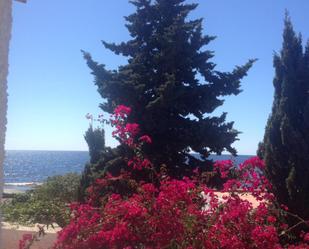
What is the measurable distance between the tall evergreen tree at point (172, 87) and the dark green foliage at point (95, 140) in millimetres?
1722

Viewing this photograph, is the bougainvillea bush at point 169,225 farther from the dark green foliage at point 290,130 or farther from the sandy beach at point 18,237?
the dark green foliage at point 290,130

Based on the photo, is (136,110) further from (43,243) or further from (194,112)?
(43,243)

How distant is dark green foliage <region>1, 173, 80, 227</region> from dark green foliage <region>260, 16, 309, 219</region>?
4228 mm

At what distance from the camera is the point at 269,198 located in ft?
17.7

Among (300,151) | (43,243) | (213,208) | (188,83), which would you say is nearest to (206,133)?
(188,83)

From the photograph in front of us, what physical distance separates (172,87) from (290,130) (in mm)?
3920

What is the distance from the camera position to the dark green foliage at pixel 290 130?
7.77 m

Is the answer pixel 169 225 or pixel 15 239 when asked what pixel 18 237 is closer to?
pixel 15 239

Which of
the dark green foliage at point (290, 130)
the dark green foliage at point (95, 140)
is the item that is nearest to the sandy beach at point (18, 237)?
the dark green foliage at point (290, 130)

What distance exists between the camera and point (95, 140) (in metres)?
13.8

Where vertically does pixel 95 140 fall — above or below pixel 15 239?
above

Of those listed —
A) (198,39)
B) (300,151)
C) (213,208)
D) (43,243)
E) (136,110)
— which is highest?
(198,39)

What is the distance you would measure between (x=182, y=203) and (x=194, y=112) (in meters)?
7.86

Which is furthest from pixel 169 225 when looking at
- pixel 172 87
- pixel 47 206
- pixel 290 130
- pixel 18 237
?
pixel 172 87
